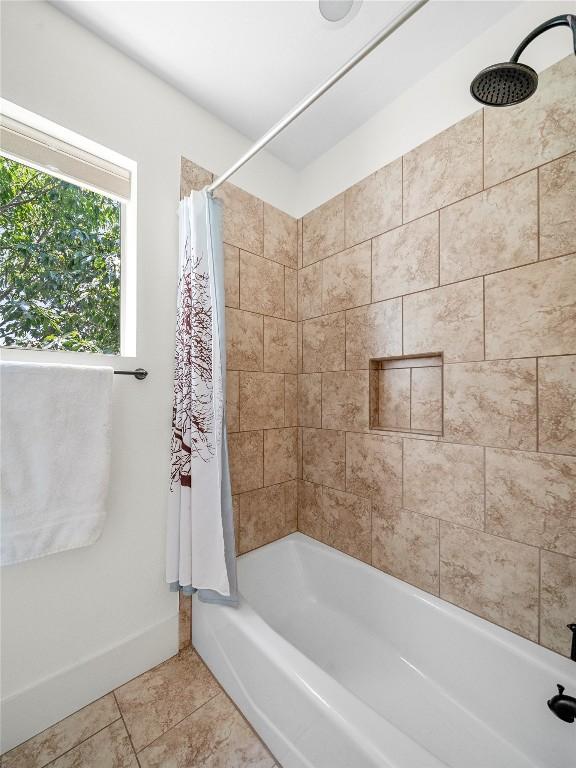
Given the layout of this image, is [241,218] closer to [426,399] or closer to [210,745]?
[426,399]

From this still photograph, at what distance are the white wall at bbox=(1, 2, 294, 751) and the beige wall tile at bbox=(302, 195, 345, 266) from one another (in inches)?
23.8

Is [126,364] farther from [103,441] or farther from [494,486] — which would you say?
[494,486]

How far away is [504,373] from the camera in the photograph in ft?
3.83

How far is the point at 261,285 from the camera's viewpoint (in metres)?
1.78

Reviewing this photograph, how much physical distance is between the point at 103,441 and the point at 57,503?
23 cm

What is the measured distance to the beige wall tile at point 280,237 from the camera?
182 cm

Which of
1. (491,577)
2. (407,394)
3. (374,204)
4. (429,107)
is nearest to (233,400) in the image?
(407,394)

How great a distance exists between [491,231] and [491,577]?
1.24 meters

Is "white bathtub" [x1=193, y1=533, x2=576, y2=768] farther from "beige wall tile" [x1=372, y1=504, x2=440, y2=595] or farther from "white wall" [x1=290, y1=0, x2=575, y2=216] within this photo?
"white wall" [x1=290, y1=0, x2=575, y2=216]

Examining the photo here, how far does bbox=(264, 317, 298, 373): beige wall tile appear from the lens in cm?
180

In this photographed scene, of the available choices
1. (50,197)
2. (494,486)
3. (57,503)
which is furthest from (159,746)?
(50,197)

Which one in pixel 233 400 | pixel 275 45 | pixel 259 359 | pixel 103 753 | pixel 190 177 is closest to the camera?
pixel 103 753

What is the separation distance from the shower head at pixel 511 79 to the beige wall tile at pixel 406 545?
142 centimetres

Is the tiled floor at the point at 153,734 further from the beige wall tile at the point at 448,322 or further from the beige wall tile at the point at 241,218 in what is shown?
the beige wall tile at the point at 241,218
